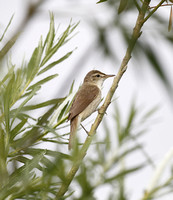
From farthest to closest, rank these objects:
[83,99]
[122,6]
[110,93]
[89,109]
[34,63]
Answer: [83,99], [89,109], [34,63], [110,93], [122,6]

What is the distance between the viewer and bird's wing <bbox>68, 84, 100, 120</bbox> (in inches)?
176

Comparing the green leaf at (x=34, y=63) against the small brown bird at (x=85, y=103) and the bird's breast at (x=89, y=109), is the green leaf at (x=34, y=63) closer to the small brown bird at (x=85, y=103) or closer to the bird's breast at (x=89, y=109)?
the small brown bird at (x=85, y=103)

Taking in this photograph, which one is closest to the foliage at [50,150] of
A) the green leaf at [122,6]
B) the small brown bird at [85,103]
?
the green leaf at [122,6]

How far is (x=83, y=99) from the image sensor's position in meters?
4.88

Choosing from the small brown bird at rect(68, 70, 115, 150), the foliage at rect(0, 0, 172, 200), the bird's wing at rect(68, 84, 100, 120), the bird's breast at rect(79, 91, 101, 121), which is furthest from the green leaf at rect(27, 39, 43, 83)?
the bird's breast at rect(79, 91, 101, 121)

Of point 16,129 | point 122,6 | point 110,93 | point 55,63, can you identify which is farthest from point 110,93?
point 122,6

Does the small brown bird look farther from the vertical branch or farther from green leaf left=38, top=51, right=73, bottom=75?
the vertical branch

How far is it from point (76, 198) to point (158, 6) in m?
0.78

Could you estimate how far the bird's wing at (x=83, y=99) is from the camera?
176 inches

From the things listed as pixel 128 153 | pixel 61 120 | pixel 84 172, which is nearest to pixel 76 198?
pixel 84 172

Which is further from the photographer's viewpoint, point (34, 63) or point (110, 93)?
point (34, 63)

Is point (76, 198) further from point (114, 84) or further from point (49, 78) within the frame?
point (49, 78)

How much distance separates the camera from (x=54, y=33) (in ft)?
8.80

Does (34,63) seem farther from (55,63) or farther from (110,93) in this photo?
(110,93)
